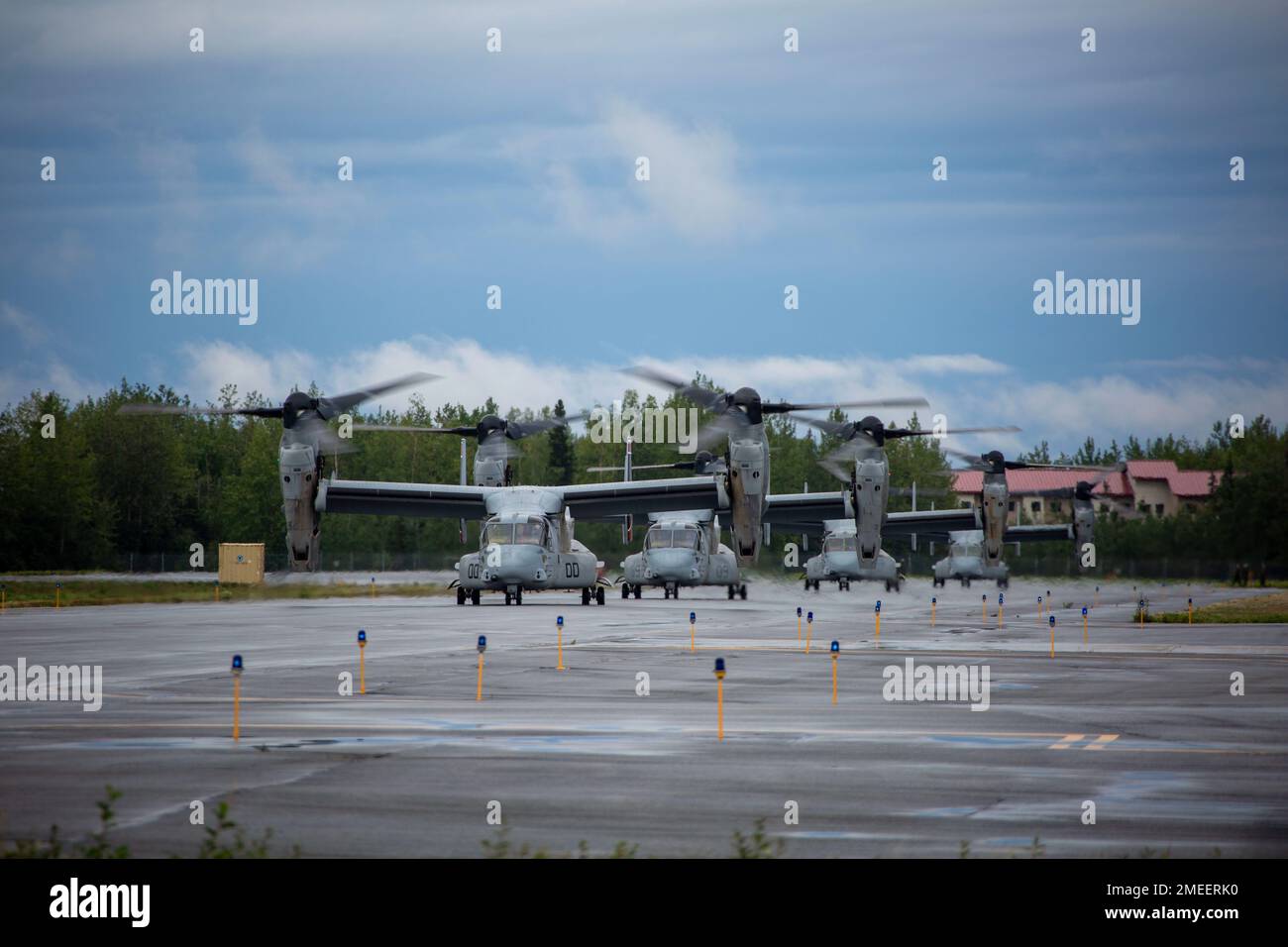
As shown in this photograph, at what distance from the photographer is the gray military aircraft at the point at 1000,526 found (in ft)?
245

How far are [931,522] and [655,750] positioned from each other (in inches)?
2721

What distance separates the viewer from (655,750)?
626 inches

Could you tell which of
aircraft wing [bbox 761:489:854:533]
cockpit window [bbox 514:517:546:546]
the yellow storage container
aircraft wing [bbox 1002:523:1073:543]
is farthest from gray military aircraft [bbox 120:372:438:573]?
aircraft wing [bbox 1002:523:1073:543]

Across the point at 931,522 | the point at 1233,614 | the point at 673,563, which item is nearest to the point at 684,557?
the point at 673,563

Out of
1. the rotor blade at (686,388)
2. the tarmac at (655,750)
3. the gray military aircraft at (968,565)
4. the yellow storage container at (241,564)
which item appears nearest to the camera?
the tarmac at (655,750)

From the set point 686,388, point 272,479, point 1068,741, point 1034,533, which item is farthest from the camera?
point 272,479

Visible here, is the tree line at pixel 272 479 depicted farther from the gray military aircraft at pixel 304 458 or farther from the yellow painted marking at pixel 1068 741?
the yellow painted marking at pixel 1068 741

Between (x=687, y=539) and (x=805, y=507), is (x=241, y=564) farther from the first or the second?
(x=805, y=507)

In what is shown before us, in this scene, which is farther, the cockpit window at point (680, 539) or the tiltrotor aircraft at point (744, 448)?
the cockpit window at point (680, 539)

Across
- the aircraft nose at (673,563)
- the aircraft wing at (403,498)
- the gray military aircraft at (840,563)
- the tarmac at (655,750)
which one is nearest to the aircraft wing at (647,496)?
the aircraft nose at (673,563)

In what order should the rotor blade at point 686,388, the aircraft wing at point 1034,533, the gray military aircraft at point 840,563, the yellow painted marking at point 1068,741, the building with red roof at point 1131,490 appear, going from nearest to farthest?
the yellow painted marking at point 1068,741, the rotor blade at point 686,388, the gray military aircraft at point 840,563, the aircraft wing at point 1034,533, the building with red roof at point 1131,490

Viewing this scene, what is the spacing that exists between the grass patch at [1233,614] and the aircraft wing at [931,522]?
2054 cm
